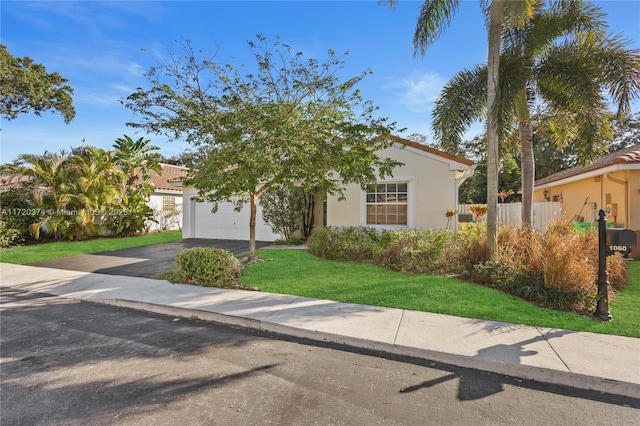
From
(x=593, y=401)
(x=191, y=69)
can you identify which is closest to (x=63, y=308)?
(x=191, y=69)


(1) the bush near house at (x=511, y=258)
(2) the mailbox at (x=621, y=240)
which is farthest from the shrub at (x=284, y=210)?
(2) the mailbox at (x=621, y=240)

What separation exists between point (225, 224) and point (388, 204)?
852 cm

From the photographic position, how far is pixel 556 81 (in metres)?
8.76

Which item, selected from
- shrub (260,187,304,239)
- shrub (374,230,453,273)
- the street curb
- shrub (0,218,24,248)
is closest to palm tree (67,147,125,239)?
shrub (0,218,24,248)

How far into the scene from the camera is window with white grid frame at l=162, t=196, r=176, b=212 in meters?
22.1

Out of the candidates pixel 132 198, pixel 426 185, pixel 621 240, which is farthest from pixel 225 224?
pixel 621 240

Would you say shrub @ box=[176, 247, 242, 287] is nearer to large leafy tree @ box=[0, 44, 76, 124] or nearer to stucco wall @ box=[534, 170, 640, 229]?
stucco wall @ box=[534, 170, 640, 229]

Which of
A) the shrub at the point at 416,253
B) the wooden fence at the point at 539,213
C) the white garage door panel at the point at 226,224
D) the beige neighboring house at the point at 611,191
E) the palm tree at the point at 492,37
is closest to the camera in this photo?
the palm tree at the point at 492,37

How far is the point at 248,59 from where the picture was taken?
26.1ft

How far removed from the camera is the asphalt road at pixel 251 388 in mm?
2789

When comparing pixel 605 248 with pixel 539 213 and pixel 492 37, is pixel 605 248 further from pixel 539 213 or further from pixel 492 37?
pixel 539 213

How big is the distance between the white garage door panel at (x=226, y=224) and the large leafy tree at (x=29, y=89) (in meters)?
11.0

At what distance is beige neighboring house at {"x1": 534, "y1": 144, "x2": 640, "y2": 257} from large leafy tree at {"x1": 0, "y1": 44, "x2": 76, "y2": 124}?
81.0 feet

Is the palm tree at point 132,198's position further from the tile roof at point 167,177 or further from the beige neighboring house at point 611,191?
the beige neighboring house at point 611,191
